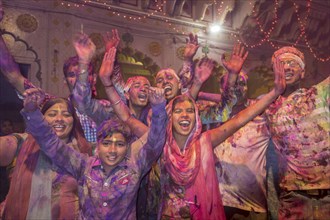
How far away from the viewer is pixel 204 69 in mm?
3920

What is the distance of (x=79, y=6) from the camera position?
647 cm

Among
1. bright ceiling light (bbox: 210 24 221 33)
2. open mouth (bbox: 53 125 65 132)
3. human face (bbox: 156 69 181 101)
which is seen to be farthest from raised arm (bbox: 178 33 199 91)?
bright ceiling light (bbox: 210 24 221 33)

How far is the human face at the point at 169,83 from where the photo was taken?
400 cm

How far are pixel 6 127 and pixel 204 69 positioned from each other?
4.99 m

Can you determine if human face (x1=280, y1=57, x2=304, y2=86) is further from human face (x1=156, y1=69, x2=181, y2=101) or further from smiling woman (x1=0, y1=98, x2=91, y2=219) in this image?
smiling woman (x1=0, y1=98, x2=91, y2=219)

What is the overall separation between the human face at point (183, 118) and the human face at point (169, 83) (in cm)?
72

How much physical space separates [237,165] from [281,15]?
5.44m

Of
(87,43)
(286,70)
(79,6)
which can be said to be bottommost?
(286,70)

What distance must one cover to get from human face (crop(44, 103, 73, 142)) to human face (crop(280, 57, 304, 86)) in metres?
2.21

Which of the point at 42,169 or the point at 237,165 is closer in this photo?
the point at 42,169

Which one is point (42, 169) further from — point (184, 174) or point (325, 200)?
point (325, 200)

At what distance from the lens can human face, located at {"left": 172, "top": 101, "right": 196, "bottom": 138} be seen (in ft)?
10.6

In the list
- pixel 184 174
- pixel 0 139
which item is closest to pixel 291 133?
pixel 184 174

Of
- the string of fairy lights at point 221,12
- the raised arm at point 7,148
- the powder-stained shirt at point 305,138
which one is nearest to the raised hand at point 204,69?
the powder-stained shirt at point 305,138
